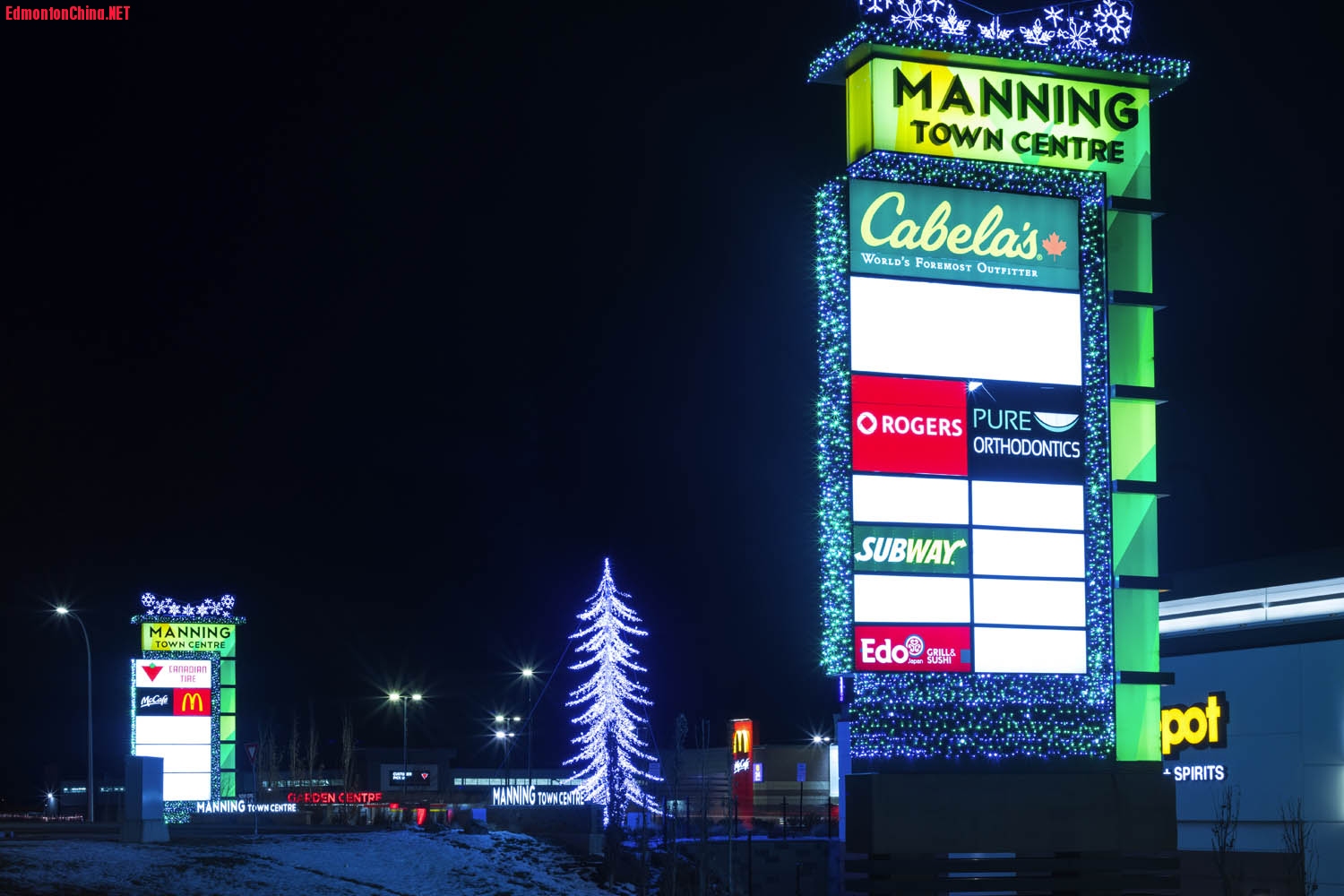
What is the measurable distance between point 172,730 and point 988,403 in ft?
200

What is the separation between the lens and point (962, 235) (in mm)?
30500

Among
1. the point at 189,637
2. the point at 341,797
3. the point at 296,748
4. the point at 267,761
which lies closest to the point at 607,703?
the point at 341,797

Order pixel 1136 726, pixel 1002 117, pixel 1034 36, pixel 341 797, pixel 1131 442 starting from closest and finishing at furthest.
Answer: pixel 1136 726 → pixel 1131 442 → pixel 1002 117 → pixel 1034 36 → pixel 341 797

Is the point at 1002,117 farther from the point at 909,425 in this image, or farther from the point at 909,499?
the point at 909,499

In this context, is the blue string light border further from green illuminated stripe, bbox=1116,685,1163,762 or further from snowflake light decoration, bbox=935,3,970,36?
snowflake light decoration, bbox=935,3,970,36

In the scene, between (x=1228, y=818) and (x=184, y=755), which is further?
(x=184, y=755)

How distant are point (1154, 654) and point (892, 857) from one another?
21.8 feet

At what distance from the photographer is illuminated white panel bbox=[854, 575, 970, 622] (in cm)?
2908

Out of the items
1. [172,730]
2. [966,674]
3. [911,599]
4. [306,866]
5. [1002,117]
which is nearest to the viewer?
[911,599]

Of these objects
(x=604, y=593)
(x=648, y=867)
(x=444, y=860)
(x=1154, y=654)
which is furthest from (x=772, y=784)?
(x=1154, y=654)

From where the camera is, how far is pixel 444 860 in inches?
1601

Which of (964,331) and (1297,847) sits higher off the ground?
(964,331)

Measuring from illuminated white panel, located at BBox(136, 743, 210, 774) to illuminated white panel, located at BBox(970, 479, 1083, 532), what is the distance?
6007 centimetres

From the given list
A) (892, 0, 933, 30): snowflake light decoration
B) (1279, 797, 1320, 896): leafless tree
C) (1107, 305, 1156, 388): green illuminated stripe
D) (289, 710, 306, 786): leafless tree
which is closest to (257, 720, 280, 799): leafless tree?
(289, 710, 306, 786): leafless tree
